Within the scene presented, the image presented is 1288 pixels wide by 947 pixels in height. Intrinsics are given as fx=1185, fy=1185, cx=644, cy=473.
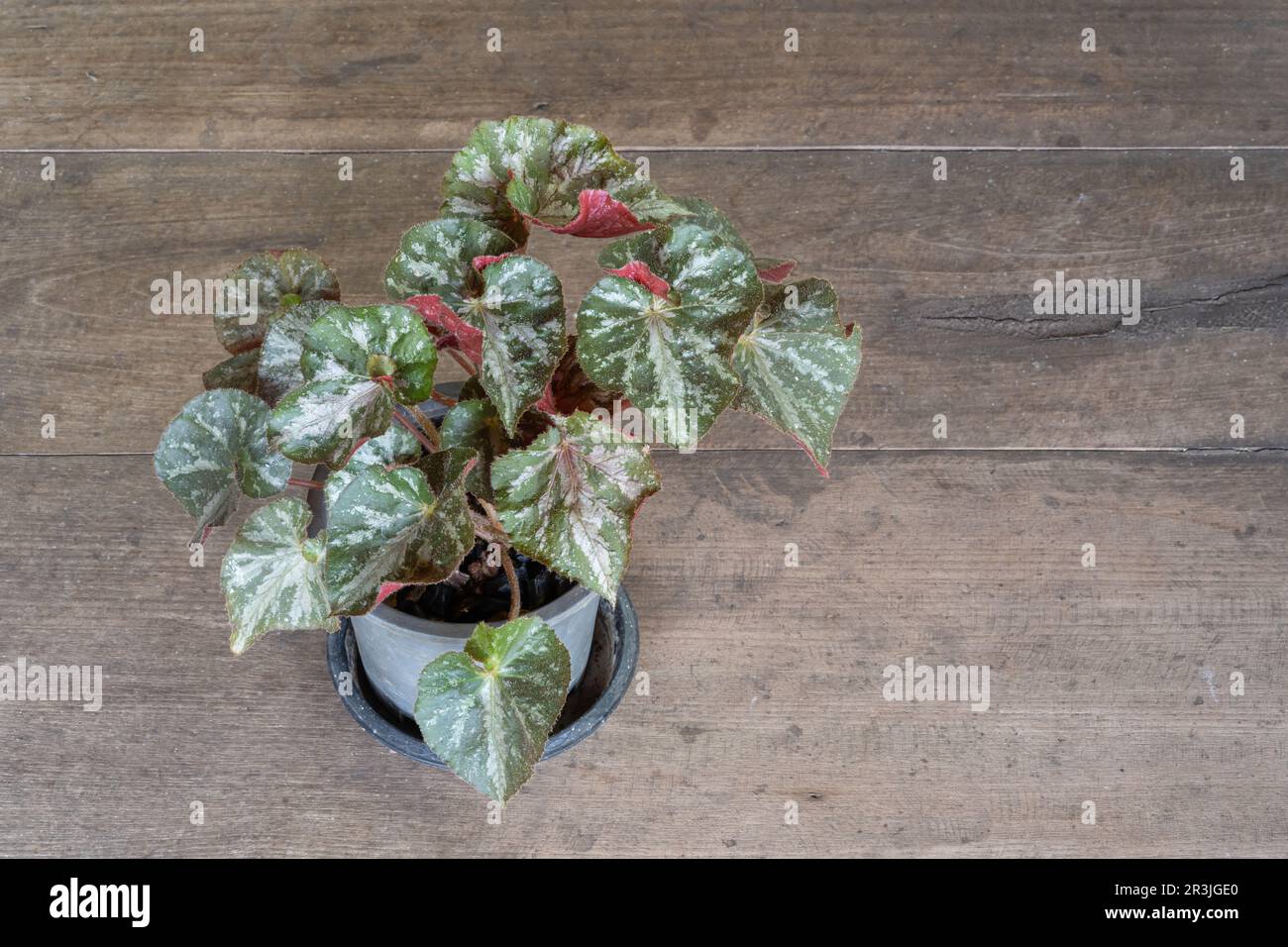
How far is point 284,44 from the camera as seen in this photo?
4.03 ft

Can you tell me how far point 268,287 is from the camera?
73 cm

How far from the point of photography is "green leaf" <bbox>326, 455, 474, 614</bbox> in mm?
610

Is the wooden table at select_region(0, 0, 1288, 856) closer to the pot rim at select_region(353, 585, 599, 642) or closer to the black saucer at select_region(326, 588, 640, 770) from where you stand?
the black saucer at select_region(326, 588, 640, 770)

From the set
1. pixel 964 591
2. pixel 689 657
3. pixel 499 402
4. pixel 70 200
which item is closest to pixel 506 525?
pixel 499 402

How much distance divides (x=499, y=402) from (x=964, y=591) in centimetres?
60

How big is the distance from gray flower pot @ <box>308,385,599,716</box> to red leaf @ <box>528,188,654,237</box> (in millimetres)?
196

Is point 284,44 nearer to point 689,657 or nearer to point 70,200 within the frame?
point 70,200

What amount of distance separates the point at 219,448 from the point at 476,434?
0.52 feet

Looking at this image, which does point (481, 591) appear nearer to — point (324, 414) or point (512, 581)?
point (512, 581)

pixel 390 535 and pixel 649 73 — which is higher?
pixel 649 73

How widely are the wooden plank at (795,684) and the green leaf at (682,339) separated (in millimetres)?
479

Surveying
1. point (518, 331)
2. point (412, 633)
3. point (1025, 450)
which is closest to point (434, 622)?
point (412, 633)

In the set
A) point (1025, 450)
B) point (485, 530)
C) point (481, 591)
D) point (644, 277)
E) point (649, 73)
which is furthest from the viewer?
point (649, 73)

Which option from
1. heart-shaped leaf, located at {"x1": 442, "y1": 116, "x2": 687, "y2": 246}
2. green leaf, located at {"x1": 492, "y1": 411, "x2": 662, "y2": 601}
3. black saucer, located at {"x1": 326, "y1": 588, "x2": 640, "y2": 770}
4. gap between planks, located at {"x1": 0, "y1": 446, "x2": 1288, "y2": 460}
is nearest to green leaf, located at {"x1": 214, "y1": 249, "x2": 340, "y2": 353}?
heart-shaped leaf, located at {"x1": 442, "y1": 116, "x2": 687, "y2": 246}
